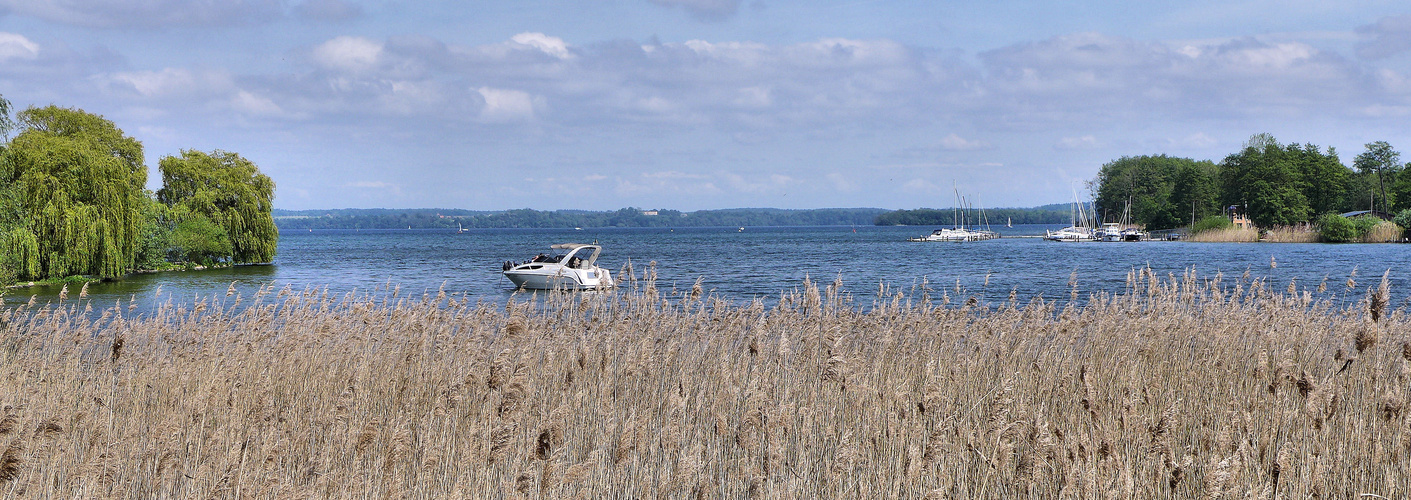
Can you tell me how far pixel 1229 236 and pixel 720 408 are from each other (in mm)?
113457

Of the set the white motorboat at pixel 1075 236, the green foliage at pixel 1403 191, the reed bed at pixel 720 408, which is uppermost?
the green foliage at pixel 1403 191

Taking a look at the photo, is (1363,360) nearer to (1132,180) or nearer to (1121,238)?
(1121,238)

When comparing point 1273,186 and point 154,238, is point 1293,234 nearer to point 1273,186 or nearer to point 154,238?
point 1273,186

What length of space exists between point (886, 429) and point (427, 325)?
5.60 m

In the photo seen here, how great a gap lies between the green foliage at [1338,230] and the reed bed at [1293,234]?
270 cm

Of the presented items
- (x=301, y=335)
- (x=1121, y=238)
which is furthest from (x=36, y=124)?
(x=1121, y=238)

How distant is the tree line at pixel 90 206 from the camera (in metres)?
30.1

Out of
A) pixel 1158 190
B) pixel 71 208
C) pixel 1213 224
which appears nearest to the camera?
pixel 71 208

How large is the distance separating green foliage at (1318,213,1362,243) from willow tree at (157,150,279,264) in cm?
9443

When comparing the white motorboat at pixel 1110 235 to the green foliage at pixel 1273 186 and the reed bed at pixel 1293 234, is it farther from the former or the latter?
the reed bed at pixel 1293 234

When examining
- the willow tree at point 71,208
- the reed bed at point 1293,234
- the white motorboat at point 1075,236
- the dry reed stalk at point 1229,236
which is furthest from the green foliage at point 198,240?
→ the white motorboat at point 1075,236

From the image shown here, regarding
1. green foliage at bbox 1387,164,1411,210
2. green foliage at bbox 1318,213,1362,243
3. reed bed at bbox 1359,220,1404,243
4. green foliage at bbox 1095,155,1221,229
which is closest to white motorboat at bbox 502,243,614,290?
green foliage at bbox 1318,213,1362,243

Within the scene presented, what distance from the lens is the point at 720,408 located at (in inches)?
213

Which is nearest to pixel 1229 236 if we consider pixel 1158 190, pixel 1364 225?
pixel 1364 225
